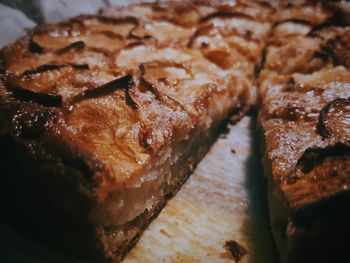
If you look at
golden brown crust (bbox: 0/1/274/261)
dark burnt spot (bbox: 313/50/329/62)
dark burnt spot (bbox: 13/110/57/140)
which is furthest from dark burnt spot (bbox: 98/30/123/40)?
dark burnt spot (bbox: 313/50/329/62)

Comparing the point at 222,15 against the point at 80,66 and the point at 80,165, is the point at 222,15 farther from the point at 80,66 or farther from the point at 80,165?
the point at 80,165

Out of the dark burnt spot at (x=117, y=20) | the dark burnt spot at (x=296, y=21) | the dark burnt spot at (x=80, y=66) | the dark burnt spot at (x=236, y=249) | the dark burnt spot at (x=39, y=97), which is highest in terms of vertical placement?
the dark burnt spot at (x=39, y=97)

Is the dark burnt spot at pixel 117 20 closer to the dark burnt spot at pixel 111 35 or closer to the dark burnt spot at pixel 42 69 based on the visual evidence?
the dark burnt spot at pixel 111 35

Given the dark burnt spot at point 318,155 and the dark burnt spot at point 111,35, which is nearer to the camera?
the dark burnt spot at point 318,155

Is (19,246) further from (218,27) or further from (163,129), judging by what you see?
(218,27)

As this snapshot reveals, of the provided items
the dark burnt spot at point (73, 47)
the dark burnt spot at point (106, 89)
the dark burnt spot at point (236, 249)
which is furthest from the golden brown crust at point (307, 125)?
the dark burnt spot at point (73, 47)

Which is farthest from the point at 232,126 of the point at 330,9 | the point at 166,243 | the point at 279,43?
the point at 330,9
